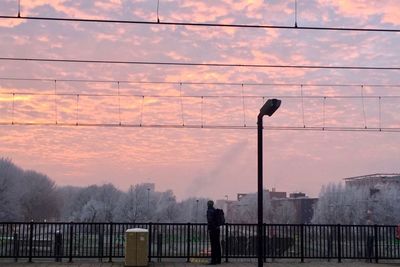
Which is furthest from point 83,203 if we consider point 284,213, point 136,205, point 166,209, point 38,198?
point 284,213

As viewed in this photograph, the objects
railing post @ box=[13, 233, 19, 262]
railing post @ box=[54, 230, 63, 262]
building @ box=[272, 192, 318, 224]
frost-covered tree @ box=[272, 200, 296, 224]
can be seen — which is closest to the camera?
railing post @ box=[13, 233, 19, 262]

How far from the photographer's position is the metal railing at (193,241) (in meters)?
19.0

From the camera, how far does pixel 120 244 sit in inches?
778

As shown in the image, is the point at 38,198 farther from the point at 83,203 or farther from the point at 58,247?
the point at 58,247

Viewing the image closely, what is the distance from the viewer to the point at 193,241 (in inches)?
776

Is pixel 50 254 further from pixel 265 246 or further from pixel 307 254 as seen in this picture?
pixel 307 254

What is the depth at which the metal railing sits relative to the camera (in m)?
19.0

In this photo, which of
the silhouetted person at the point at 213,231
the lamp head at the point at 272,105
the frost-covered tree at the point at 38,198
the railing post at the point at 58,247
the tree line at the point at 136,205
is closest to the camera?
the lamp head at the point at 272,105

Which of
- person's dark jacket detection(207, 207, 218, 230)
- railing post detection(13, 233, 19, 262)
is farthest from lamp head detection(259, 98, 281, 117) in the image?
railing post detection(13, 233, 19, 262)

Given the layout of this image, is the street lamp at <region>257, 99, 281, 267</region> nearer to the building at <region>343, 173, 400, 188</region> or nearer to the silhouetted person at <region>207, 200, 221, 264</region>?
the silhouetted person at <region>207, 200, 221, 264</region>

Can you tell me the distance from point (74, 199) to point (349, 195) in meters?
66.3

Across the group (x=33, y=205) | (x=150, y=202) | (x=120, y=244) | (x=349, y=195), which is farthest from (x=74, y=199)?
(x=120, y=244)

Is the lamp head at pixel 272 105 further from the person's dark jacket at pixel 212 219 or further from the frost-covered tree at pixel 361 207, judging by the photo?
the frost-covered tree at pixel 361 207

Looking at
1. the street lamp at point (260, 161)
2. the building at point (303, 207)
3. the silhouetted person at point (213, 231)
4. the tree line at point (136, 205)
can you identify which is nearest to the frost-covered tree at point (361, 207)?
the tree line at point (136, 205)
